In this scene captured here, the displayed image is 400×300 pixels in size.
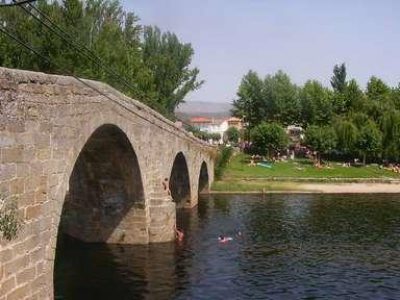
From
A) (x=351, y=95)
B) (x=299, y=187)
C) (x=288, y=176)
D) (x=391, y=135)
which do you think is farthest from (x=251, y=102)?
(x=299, y=187)

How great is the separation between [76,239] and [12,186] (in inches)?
711

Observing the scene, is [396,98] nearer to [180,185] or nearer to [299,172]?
[299,172]

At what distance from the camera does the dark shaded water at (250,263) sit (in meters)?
24.0

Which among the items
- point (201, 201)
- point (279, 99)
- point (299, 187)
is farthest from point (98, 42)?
point (279, 99)

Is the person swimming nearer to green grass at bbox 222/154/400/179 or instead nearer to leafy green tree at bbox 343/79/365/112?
green grass at bbox 222/154/400/179

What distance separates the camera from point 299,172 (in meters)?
70.9

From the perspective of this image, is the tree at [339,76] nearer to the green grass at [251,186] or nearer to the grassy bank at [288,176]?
the grassy bank at [288,176]

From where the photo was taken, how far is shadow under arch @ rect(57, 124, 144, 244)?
28.1 m

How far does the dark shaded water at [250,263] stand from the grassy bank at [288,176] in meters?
17.2

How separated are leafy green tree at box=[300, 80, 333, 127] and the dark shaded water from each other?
54818 millimetres

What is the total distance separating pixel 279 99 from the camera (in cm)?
9906

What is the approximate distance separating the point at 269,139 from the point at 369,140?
45.6 ft

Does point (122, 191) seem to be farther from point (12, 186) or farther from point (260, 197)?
point (260, 197)

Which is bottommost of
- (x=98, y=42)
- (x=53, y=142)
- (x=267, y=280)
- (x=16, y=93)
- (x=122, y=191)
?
(x=267, y=280)
